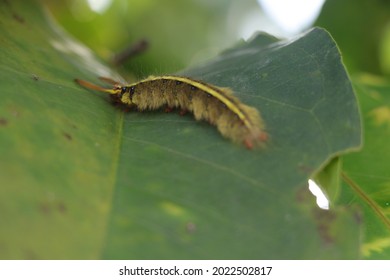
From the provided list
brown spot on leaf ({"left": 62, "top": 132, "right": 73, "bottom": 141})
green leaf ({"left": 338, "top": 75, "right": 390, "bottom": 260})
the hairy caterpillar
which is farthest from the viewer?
green leaf ({"left": 338, "top": 75, "right": 390, "bottom": 260})

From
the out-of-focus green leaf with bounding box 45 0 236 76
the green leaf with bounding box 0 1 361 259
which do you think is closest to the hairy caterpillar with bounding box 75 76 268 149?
the green leaf with bounding box 0 1 361 259

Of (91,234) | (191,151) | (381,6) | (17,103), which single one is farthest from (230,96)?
(381,6)

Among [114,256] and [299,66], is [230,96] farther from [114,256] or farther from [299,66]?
[114,256]

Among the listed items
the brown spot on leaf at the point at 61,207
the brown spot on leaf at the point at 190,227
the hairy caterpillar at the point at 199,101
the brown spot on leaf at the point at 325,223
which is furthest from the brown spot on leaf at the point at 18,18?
the brown spot on leaf at the point at 325,223

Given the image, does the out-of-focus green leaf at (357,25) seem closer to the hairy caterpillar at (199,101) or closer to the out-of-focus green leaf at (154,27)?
the out-of-focus green leaf at (154,27)

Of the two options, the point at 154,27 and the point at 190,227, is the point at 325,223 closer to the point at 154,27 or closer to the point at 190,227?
the point at 190,227

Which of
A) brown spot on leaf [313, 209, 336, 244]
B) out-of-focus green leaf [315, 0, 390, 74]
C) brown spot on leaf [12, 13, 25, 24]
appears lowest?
brown spot on leaf [313, 209, 336, 244]

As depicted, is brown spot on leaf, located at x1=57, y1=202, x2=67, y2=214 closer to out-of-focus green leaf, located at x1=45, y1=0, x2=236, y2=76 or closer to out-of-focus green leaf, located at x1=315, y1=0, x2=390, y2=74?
out-of-focus green leaf, located at x1=45, y1=0, x2=236, y2=76
